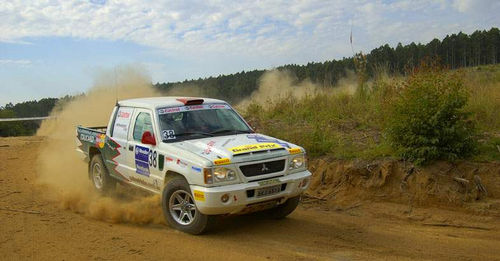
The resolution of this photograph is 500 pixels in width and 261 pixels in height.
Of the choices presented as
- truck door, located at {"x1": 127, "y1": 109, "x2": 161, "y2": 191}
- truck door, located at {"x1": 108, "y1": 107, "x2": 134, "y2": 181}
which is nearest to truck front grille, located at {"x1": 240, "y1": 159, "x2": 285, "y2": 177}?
truck door, located at {"x1": 127, "y1": 109, "x2": 161, "y2": 191}

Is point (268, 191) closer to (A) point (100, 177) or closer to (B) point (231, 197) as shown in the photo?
(B) point (231, 197)

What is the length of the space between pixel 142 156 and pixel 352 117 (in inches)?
243

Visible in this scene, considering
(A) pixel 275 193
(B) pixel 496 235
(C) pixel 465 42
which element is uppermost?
Result: (C) pixel 465 42

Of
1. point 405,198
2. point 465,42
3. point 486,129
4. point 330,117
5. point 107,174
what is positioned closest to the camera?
point 405,198

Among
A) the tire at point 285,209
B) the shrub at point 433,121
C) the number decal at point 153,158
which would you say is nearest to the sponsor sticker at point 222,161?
the number decal at point 153,158

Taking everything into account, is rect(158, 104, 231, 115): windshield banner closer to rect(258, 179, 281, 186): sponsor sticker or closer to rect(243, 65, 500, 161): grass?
rect(258, 179, 281, 186): sponsor sticker

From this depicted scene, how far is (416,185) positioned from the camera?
7871 millimetres

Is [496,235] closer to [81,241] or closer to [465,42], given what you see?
[81,241]

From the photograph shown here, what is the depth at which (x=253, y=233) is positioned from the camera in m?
6.51

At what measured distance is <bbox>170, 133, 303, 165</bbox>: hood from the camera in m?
6.05

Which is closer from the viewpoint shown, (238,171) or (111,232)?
(238,171)

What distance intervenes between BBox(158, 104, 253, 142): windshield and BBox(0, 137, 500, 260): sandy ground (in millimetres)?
1394

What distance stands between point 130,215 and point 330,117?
633 centimetres

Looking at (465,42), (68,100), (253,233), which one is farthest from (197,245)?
(465,42)
